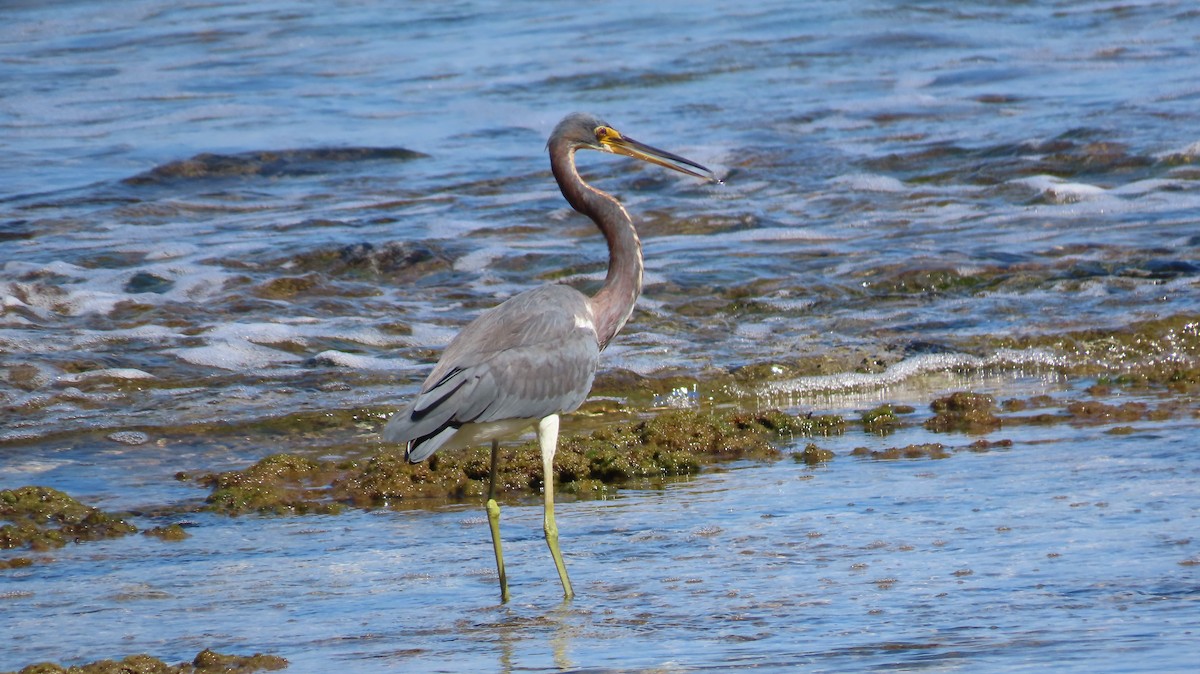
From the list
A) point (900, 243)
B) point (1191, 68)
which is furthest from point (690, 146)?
point (1191, 68)

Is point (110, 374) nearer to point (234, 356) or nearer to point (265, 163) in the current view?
point (234, 356)

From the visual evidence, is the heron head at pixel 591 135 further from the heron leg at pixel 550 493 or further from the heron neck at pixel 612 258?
the heron leg at pixel 550 493

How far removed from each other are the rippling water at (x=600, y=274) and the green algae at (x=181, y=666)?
231mm

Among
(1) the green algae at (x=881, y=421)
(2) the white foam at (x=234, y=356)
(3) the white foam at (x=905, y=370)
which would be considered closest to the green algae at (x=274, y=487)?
(2) the white foam at (x=234, y=356)

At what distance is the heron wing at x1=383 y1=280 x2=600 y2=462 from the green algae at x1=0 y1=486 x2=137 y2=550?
1.56m

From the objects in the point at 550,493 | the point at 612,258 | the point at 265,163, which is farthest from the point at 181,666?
the point at 265,163

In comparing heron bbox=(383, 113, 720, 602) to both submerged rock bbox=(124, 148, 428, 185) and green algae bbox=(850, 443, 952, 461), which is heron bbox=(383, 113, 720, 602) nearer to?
green algae bbox=(850, 443, 952, 461)

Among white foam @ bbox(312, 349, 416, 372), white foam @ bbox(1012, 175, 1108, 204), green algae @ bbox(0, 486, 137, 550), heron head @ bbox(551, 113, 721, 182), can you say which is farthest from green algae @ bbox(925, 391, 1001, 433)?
white foam @ bbox(1012, 175, 1108, 204)

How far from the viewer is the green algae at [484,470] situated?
7.10m

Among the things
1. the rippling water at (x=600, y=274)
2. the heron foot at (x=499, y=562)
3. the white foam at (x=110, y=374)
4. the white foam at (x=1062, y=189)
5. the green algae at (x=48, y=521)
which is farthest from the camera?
the white foam at (x=1062, y=189)

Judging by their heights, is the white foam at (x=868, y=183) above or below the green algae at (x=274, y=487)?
above

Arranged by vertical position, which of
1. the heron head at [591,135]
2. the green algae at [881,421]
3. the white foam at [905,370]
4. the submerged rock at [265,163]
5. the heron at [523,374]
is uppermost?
the submerged rock at [265,163]

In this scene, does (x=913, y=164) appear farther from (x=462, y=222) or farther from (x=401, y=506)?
(x=401, y=506)

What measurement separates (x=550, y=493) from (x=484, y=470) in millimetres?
1361
